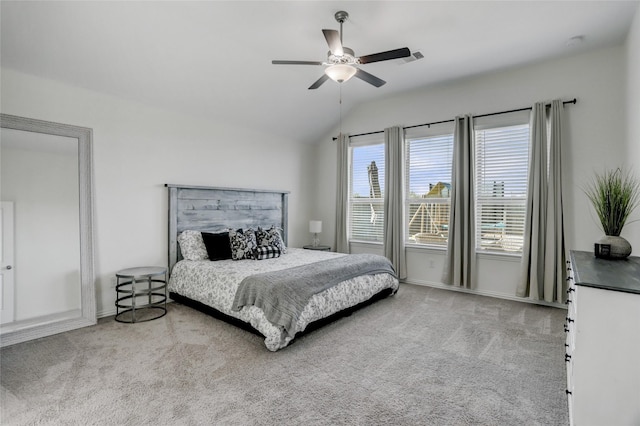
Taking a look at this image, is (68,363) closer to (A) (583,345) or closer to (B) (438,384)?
(B) (438,384)

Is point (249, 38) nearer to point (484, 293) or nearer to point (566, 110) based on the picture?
point (566, 110)

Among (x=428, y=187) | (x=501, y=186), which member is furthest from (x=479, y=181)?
(x=428, y=187)

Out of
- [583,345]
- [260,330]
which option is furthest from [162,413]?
[583,345]

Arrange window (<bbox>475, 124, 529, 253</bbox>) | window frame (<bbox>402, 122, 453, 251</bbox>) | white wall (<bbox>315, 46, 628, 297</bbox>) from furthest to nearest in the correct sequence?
1. window frame (<bbox>402, 122, 453, 251</bbox>)
2. window (<bbox>475, 124, 529, 253</bbox>)
3. white wall (<bbox>315, 46, 628, 297</bbox>)

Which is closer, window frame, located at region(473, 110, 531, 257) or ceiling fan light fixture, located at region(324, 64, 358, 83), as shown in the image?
ceiling fan light fixture, located at region(324, 64, 358, 83)

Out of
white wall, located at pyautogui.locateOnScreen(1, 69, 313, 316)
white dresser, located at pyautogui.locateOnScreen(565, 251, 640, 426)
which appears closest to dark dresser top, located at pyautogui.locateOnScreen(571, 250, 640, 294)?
white dresser, located at pyautogui.locateOnScreen(565, 251, 640, 426)

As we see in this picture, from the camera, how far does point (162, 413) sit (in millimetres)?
1986

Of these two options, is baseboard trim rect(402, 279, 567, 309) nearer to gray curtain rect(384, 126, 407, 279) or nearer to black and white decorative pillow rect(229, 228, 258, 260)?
gray curtain rect(384, 126, 407, 279)

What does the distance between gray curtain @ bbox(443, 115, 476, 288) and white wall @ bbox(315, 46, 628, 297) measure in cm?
20

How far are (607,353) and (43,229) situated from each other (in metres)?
4.46

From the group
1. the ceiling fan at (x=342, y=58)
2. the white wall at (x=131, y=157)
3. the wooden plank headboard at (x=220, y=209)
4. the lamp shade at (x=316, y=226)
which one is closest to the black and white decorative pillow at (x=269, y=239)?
the wooden plank headboard at (x=220, y=209)

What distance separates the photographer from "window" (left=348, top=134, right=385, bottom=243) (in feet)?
18.9

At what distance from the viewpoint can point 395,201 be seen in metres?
5.37

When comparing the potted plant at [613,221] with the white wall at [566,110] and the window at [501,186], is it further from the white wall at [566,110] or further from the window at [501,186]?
the window at [501,186]
